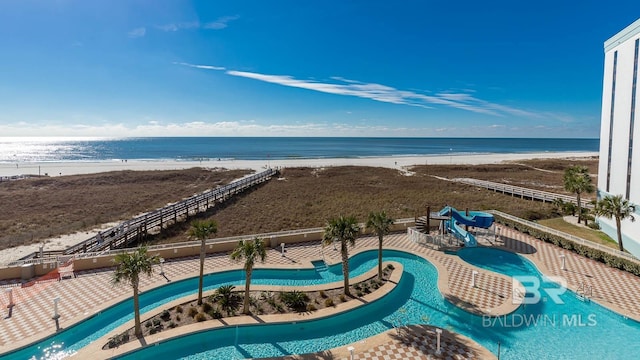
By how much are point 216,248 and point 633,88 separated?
2631 cm

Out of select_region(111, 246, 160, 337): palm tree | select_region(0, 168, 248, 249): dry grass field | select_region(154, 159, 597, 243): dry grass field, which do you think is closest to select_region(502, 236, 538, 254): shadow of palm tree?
select_region(154, 159, 597, 243): dry grass field

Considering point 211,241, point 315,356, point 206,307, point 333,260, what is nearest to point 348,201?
point 333,260

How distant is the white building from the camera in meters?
17.5

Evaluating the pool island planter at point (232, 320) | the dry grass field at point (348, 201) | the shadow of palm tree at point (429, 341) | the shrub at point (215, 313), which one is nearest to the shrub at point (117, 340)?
the pool island planter at point (232, 320)

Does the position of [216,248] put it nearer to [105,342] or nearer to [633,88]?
[105,342]

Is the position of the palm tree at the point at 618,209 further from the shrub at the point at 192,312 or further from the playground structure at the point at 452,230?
the shrub at the point at 192,312

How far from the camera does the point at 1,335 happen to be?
10750 mm

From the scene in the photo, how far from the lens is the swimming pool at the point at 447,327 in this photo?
33.3ft

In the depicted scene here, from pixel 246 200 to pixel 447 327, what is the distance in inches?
1070

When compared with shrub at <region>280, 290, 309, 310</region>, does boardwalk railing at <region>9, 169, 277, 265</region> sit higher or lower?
higher

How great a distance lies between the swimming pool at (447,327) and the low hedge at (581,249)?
5.06m

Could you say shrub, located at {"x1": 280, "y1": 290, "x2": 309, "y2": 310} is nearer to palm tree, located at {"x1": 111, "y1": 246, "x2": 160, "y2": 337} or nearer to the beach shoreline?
palm tree, located at {"x1": 111, "y1": 246, "x2": 160, "y2": 337}

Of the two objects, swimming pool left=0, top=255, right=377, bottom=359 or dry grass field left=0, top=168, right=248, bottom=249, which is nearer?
swimming pool left=0, top=255, right=377, bottom=359

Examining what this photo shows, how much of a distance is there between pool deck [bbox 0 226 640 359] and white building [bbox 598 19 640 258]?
4.52m
